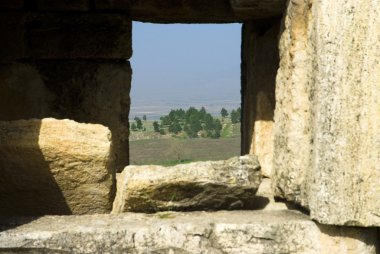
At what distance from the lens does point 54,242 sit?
4438mm

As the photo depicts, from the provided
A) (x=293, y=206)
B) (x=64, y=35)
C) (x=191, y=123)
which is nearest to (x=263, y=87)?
(x=293, y=206)

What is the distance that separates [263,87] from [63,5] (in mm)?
1588

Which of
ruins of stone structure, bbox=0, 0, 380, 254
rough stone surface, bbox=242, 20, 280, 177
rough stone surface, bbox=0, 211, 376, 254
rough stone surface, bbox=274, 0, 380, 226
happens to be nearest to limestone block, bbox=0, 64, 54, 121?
ruins of stone structure, bbox=0, 0, 380, 254

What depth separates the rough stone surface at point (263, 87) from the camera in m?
6.16

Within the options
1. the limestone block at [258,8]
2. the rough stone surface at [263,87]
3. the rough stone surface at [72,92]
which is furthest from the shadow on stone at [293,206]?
the rough stone surface at [72,92]

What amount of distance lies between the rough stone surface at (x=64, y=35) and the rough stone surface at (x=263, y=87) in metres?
0.97

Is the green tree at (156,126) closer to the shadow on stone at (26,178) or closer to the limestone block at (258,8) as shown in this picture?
the limestone block at (258,8)

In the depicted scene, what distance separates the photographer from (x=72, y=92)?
260 inches

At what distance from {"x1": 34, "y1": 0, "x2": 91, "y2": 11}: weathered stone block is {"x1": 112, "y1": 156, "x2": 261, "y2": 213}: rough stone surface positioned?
6.24 feet

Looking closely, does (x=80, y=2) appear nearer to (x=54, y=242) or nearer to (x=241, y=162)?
(x=241, y=162)

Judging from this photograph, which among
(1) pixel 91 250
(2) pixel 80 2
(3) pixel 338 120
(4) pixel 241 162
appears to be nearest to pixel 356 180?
(3) pixel 338 120

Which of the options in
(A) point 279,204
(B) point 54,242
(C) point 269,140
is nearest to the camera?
(B) point 54,242

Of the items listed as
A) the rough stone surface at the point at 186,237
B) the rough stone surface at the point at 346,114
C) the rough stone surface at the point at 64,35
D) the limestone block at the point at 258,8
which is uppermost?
the limestone block at the point at 258,8

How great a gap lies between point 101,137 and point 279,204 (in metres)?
1.12
